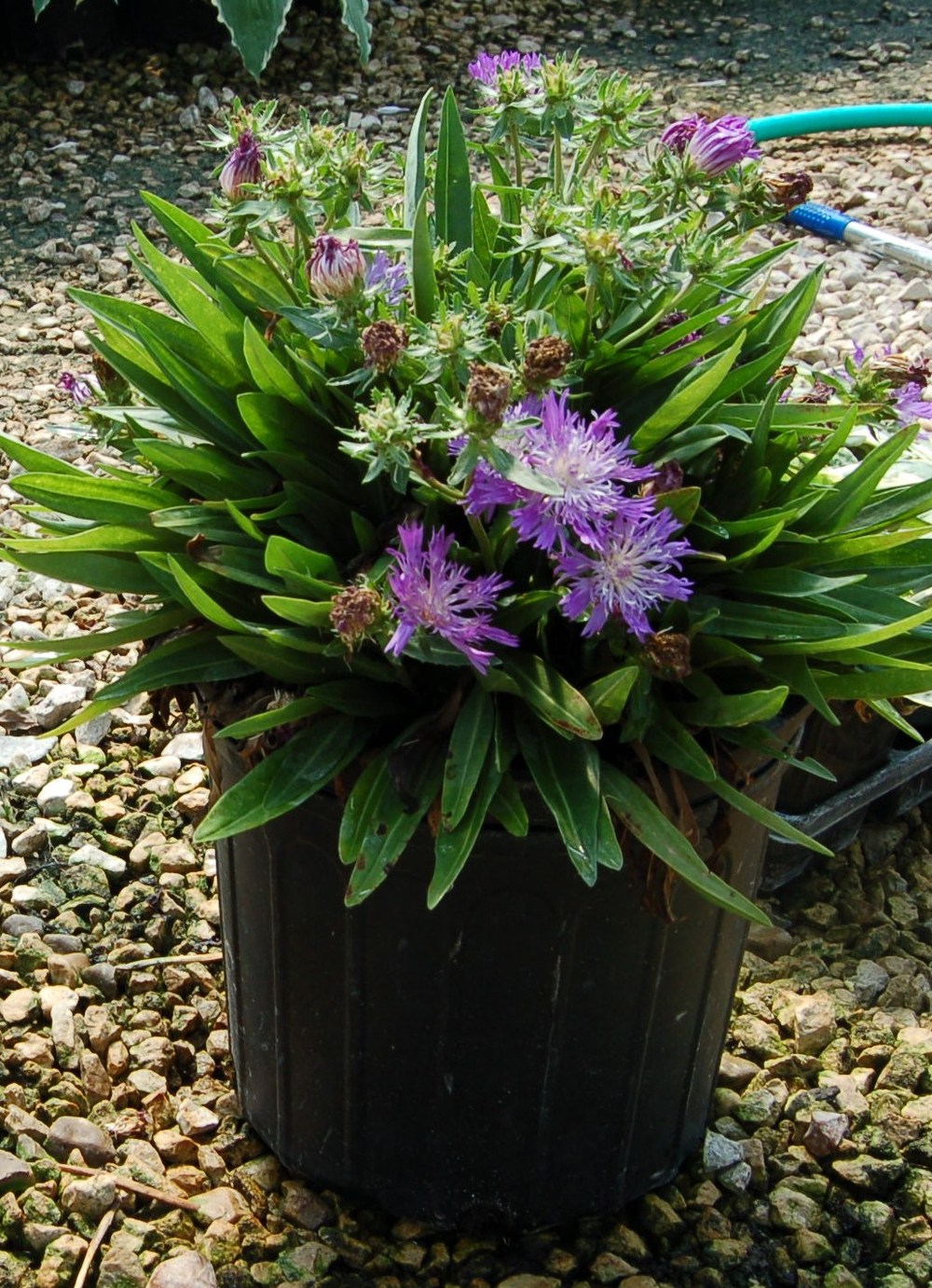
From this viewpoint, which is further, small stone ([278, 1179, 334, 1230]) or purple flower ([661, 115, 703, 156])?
small stone ([278, 1179, 334, 1230])

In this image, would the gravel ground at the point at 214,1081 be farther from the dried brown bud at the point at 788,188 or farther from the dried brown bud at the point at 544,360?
the dried brown bud at the point at 544,360

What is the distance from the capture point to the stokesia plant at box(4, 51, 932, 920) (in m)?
1.22

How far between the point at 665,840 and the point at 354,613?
0.33 meters

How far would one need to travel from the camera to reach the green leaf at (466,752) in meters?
1.24

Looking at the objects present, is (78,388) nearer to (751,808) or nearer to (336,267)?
(336,267)

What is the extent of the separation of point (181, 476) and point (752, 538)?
527mm

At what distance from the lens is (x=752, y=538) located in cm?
141

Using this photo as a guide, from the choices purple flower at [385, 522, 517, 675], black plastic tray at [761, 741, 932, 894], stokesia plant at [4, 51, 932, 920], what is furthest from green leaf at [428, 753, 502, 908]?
black plastic tray at [761, 741, 932, 894]

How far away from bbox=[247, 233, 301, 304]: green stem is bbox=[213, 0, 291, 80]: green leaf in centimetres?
23

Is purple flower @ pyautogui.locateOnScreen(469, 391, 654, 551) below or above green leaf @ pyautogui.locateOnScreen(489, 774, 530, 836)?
above

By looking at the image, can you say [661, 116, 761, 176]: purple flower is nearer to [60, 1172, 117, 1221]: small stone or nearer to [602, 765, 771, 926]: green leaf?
[602, 765, 771, 926]: green leaf

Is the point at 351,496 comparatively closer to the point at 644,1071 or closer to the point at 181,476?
the point at 181,476

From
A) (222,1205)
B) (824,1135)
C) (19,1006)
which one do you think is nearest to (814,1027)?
(824,1135)

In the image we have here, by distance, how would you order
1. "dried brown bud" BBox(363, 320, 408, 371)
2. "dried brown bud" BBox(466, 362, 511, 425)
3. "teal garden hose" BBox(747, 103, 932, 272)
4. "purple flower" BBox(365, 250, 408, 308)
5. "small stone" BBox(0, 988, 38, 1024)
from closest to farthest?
"dried brown bud" BBox(466, 362, 511, 425)
"dried brown bud" BBox(363, 320, 408, 371)
"purple flower" BBox(365, 250, 408, 308)
"small stone" BBox(0, 988, 38, 1024)
"teal garden hose" BBox(747, 103, 932, 272)
